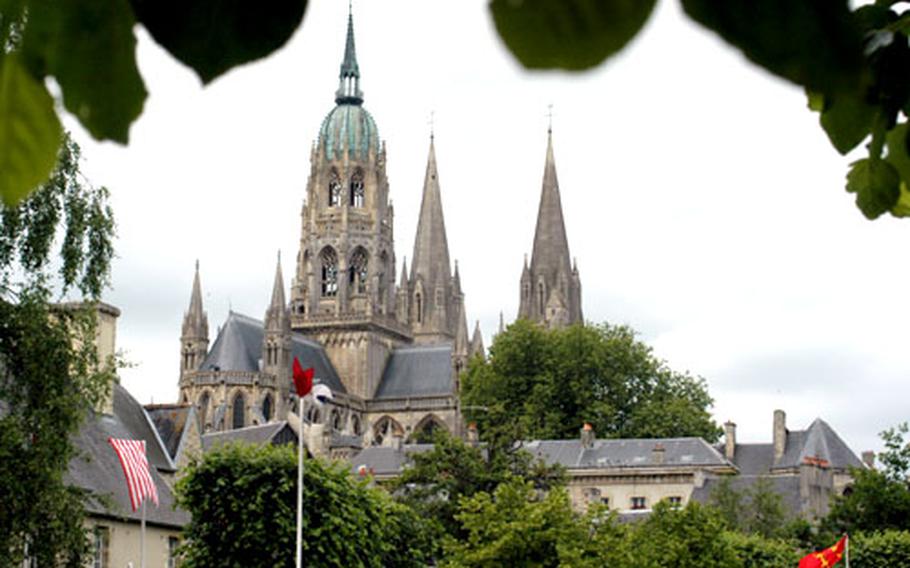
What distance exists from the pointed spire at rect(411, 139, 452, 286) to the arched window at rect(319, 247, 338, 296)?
43.8 ft

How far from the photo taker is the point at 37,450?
29188 millimetres

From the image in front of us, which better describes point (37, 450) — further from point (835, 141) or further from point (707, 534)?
point (835, 141)

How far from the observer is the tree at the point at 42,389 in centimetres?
2898

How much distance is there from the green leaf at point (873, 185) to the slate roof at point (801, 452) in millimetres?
90786

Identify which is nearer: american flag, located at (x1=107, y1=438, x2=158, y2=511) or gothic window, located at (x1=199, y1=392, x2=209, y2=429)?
american flag, located at (x1=107, y1=438, x2=158, y2=511)

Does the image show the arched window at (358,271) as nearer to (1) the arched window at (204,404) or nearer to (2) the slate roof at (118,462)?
(1) the arched window at (204,404)

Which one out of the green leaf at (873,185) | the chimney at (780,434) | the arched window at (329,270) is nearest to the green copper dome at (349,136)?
the arched window at (329,270)

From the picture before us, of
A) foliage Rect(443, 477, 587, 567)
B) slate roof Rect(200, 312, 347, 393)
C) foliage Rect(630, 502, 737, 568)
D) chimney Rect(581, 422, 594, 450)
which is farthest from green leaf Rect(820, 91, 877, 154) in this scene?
slate roof Rect(200, 312, 347, 393)

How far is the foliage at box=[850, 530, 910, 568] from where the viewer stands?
2135 inches

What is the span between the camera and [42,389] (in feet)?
98.0

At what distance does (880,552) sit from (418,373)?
83.1 metres

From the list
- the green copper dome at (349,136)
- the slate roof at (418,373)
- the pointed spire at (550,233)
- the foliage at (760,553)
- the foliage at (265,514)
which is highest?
the green copper dome at (349,136)

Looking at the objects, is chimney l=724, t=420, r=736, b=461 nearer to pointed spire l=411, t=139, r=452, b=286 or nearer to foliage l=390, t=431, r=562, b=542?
foliage l=390, t=431, r=562, b=542

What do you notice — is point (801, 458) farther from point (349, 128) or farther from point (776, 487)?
point (349, 128)
